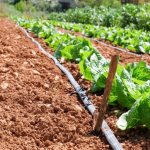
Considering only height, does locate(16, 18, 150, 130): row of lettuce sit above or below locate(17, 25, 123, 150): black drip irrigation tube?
above

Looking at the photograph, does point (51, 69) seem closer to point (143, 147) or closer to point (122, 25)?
point (143, 147)

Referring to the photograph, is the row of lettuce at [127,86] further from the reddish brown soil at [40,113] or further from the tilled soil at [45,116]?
the reddish brown soil at [40,113]

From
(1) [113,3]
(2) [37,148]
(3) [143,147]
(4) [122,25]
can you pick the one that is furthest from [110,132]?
(1) [113,3]

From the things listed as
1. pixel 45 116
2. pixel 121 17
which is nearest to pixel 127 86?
pixel 45 116

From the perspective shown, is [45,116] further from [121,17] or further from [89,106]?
[121,17]

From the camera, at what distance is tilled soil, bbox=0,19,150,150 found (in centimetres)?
307

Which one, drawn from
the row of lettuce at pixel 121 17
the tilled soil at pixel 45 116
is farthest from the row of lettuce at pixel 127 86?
the row of lettuce at pixel 121 17

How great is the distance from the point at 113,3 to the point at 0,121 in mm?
32571

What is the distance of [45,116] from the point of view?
345 centimetres

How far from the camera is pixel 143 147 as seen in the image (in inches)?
117

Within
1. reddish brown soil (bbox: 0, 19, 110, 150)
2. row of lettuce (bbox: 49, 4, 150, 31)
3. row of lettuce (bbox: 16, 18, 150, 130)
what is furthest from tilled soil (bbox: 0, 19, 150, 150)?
Result: row of lettuce (bbox: 49, 4, 150, 31)

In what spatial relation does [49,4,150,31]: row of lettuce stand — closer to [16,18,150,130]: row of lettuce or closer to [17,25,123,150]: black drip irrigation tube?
[17,25,123,150]: black drip irrigation tube

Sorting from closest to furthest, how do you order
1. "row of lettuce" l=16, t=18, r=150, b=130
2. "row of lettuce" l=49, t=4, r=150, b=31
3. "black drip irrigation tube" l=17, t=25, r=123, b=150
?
"black drip irrigation tube" l=17, t=25, r=123, b=150
"row of lettuce" l=16, t=18, r=150, b=130
"row of lettuce" l=49, t=4, r=150, b=31

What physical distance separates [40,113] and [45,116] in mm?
112
